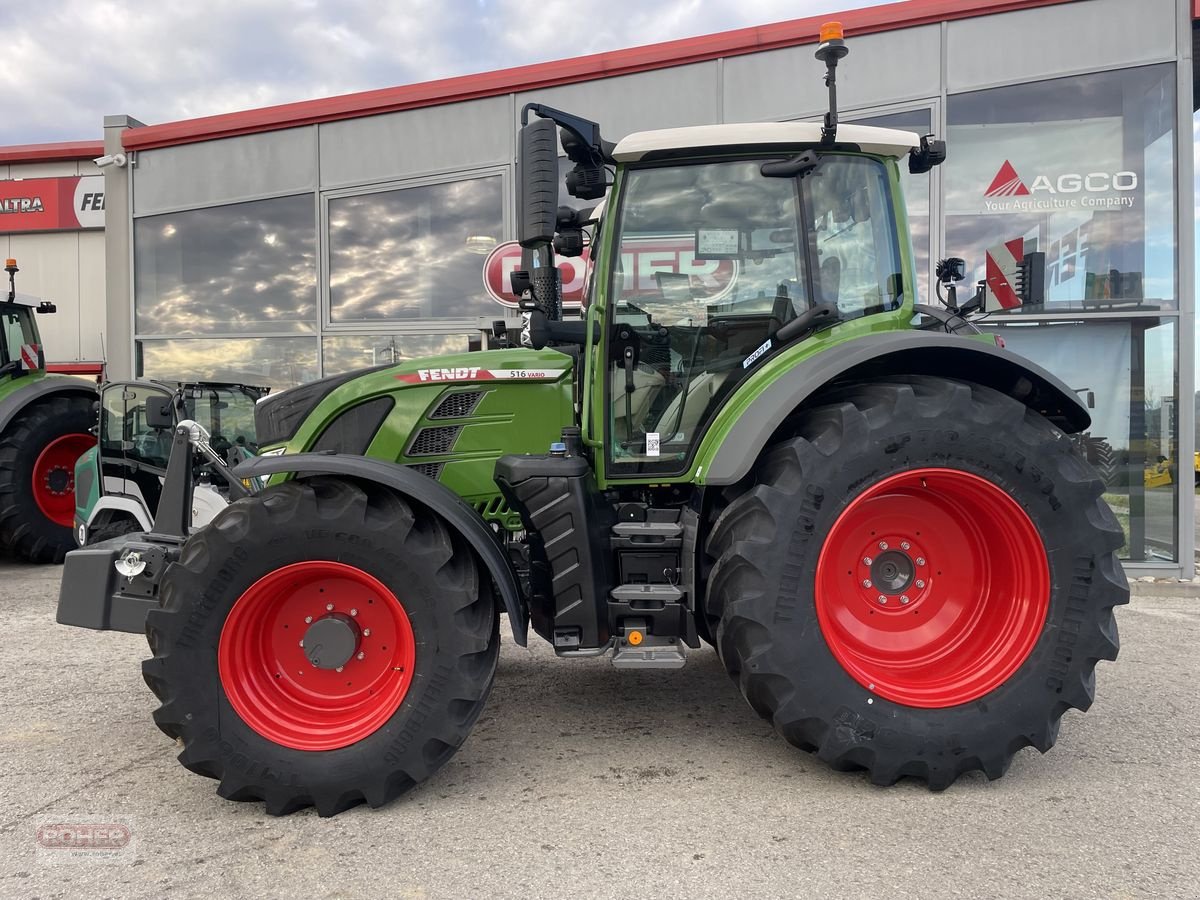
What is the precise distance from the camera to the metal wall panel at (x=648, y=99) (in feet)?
24.1

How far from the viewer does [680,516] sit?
303 centimetres

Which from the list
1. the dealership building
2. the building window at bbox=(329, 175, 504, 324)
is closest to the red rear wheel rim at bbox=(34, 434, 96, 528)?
the dealership building

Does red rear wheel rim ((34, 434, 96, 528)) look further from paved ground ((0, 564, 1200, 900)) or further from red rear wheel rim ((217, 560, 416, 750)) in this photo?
red rear wheel rim ((217, 560, 416, 750))

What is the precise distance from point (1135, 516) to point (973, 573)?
483 cm

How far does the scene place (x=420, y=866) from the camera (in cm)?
225

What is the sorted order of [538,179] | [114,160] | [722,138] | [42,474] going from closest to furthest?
[538,179]
[722,138]
[42,474]
[114,160]

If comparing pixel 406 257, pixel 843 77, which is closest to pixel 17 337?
pixel 406 257

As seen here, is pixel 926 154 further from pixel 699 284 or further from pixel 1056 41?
pixel 1056 41

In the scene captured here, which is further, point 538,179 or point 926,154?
point 926,154

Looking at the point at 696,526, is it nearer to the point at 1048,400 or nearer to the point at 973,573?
the point at 973,573

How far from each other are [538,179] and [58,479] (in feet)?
24.0

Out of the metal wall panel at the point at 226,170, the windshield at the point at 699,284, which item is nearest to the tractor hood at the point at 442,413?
the windshield at the point at 699,284

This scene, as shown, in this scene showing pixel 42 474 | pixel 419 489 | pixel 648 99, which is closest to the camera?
pixel 419 489

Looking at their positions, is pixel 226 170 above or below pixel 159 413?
above
